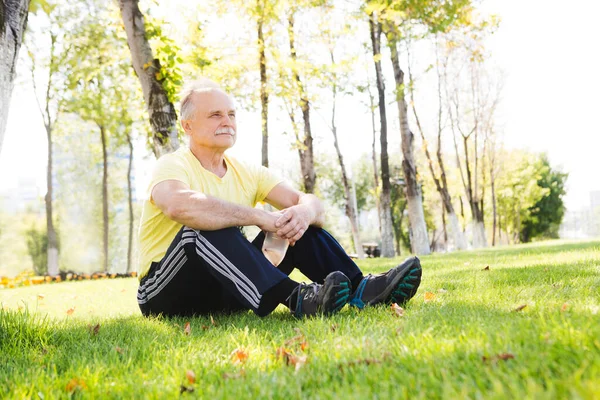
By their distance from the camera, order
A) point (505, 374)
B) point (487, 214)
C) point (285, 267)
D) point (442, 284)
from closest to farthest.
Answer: point (505, 374)
point (285, 267)
point (442, 284)
point (487, 214)

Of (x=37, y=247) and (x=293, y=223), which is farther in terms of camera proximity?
(x=37, y=247)

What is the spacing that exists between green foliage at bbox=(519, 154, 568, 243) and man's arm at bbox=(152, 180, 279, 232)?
49031 millimetres

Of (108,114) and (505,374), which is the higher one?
(108,114)

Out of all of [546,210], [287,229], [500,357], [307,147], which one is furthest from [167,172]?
[546,210]

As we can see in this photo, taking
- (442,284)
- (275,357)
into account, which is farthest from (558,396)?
(442,284)

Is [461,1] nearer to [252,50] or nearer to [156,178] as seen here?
[252,50]

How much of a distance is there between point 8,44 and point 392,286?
3.01 metres

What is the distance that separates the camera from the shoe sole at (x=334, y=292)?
302 centimetres

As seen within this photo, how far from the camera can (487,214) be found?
49.0 m

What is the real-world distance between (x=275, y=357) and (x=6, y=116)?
261 cm

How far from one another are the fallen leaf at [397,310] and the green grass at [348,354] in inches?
1.4

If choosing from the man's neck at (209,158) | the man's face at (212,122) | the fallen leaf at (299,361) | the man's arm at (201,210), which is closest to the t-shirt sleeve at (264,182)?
the man's neck at (209,158)

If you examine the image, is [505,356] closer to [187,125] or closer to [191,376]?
[191,376]

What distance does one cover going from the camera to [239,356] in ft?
7.52
